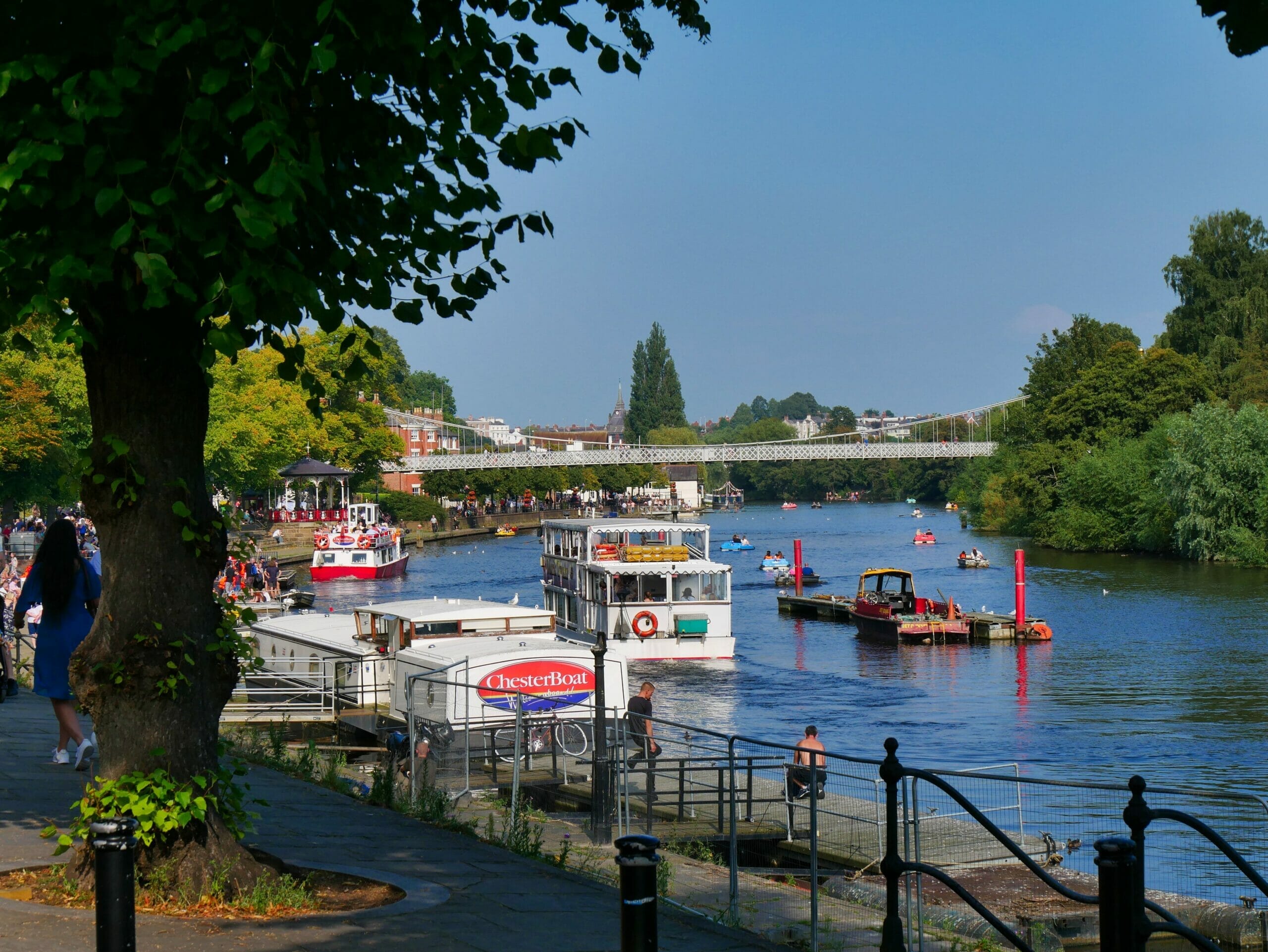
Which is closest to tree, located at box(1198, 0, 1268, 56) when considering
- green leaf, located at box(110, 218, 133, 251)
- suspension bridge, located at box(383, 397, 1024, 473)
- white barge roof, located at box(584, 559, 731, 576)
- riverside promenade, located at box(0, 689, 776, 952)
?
green leaf, located at box(110, 218, 133, 251)

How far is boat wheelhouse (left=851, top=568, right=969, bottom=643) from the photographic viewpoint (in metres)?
48.4

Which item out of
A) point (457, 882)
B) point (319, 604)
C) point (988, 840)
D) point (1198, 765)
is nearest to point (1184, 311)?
point (319, 604)

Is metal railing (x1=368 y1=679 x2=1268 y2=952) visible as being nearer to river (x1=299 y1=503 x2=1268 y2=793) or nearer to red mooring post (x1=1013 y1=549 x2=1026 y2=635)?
river (x1=299 y1=503 x2=1268 y2=793)

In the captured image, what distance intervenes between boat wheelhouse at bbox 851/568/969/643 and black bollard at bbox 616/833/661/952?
44.3 m

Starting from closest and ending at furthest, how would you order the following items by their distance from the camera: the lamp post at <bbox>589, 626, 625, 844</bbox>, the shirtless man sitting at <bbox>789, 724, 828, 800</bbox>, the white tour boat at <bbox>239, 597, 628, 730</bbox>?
the shirtless man sitting at <bbox>789, 724, 828, 800</bbox>, the lamp post at <bbox>589, 626, 625, 844</bbox>, the white tour boat at <bbox>239, 597, 628, 730</bbox>

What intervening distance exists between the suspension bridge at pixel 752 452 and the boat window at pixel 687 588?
9133cm

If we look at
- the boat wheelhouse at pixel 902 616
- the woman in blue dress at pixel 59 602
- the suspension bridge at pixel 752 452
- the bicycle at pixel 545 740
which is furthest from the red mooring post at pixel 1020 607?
the suspension bridge at pixel 752 452

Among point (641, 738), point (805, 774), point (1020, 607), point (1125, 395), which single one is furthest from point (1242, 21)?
point (1125, 395)

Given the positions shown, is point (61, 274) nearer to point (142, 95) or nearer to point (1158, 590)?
point (142, 95)

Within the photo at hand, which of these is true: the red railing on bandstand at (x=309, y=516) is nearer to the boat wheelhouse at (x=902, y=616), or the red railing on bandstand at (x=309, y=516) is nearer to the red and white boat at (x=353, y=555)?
the red and white boat at (x=353, y=555)

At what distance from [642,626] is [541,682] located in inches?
861

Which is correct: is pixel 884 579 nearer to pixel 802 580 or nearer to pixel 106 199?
pixel 802 580

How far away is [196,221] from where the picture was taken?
21.7 feet

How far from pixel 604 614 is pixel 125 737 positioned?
33562 millimetres
